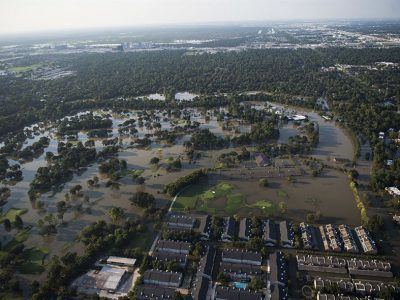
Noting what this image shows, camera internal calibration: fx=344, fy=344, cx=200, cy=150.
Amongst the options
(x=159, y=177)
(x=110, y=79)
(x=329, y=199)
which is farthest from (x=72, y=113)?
(x=329, y=199)

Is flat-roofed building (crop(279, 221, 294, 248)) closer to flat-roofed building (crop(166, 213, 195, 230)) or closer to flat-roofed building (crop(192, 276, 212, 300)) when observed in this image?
flat-roofed building (crop(192, 276, 212, 300))

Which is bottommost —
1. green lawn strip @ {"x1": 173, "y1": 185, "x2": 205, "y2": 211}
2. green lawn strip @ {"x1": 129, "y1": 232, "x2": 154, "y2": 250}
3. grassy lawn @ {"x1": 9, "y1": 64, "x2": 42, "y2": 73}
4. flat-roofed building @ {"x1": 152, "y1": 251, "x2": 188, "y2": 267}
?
green lawn strip @ {"x1": 129, "y1": 232, "x2": 154, "y2": 250}

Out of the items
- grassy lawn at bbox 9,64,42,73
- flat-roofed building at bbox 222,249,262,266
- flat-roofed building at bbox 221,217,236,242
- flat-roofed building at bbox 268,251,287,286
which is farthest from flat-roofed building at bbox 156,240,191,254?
grassy lawn at bbox 9,64,42,73

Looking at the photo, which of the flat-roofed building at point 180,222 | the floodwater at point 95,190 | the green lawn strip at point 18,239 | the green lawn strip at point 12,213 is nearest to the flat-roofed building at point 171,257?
the flat-roofed building at point 180,222

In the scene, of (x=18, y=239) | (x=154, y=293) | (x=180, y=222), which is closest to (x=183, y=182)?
(x=180, y=222)

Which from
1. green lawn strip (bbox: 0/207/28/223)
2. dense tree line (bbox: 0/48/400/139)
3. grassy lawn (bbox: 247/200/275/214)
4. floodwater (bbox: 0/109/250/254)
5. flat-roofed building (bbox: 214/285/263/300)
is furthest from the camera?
dense tree line (bbox: 0/48/400/139)

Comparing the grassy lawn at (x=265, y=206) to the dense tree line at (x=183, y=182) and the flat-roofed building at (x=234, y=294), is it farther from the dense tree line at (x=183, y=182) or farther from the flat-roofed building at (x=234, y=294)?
the flat-roofed building at (x=234, y=294)

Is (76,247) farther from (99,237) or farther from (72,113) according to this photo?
(72,113)

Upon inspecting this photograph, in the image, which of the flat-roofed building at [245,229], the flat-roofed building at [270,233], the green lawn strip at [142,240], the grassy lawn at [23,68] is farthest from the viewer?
the grassy lawn at [23,68]
